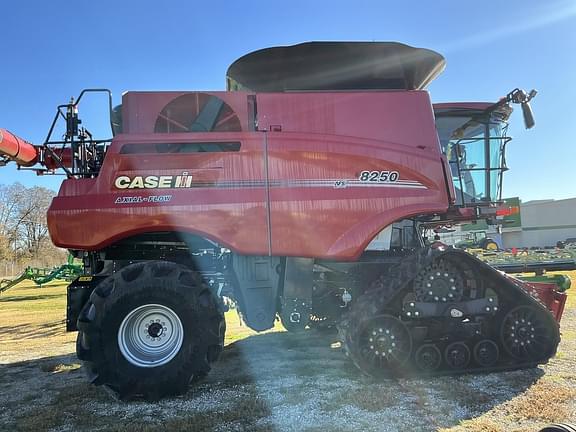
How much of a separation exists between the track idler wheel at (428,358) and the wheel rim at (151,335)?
2.59 meters

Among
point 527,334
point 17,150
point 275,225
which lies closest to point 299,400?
point 275,225

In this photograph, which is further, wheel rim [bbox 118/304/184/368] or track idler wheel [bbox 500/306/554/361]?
track idler wheel [bbox 500/306/554/361]

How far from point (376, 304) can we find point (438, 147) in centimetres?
209

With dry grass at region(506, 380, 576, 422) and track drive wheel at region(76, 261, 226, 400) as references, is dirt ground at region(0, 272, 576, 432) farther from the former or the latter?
track drive wheel at region(76, 261, 226, 400)

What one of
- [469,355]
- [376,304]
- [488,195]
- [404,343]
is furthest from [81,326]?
[488,195]

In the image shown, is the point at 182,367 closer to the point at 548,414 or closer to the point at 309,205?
the point at 309,205

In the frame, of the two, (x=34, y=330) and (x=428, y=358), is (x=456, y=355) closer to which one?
(x=428, y=358)

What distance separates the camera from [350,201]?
17.5ft

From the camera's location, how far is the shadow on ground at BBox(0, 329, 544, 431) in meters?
4.01

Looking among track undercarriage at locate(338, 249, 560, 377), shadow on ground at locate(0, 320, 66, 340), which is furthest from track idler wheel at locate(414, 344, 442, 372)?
shadow on ground at locate(0, 320, 66, 340)

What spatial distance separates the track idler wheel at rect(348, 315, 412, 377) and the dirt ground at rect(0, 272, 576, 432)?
18 cm

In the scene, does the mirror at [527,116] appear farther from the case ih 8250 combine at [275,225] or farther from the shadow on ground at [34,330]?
the shadow on ground at [34,330]

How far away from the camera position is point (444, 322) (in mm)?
5328

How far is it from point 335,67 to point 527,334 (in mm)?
3950
